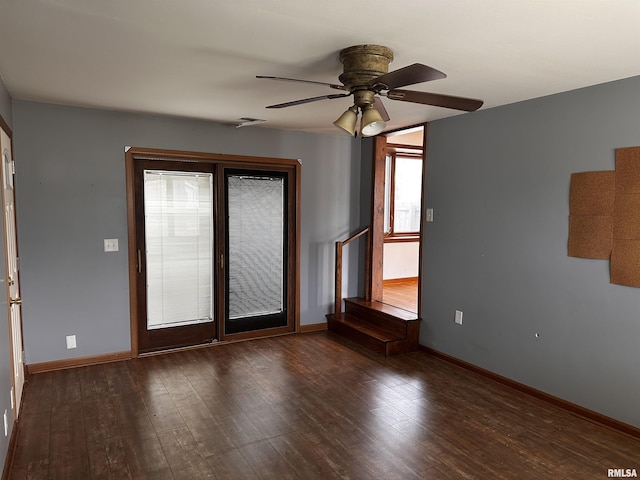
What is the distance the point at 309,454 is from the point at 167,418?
3.61 ft

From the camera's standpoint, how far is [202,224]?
4.51 m

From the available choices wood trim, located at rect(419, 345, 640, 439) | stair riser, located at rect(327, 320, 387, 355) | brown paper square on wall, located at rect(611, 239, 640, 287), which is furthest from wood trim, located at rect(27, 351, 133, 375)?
brown paper square on wall, located at rect(611, 239, 640, 287)

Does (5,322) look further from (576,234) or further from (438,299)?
(576,234)

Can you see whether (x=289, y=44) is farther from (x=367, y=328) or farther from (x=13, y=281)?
(x=367, y=328)

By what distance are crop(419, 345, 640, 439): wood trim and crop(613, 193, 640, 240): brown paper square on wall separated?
49.7 inches

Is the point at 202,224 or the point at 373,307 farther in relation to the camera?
the point at 373,307

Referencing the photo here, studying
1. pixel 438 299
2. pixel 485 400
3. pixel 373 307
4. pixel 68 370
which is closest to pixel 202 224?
pixel 68 370

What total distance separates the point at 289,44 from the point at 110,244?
2760 mm

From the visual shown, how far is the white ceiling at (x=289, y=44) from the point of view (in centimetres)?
187

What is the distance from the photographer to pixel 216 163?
14.8ft

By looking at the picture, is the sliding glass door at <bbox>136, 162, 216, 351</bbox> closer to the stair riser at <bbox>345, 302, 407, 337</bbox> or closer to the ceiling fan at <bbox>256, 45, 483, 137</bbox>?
the stair riser at <bbox>345, 302, 407, 337</bbox>

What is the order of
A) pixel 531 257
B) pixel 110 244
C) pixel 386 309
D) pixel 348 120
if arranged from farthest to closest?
pixel 386 309 < pixel 110 244 < pixel 531 257 < pixel 348 120

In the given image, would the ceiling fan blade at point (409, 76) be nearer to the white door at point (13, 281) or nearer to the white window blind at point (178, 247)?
the white door at point (13, 281)

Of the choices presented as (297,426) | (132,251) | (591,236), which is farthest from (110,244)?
(591,236)
